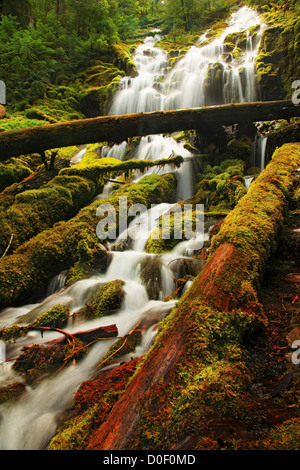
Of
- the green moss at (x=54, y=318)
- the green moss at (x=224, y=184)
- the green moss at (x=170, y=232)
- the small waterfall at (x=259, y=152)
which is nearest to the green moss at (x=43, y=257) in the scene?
the green moss at (x=54, y=318)

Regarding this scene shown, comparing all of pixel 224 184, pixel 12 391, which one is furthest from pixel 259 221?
pixel 224 184

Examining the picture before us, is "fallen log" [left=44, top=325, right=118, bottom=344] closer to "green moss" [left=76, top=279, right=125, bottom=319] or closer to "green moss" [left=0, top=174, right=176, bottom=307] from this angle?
"green moss" [left=76, top=279, right=125, bottom=319]

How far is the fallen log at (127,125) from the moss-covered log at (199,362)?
19.6ft

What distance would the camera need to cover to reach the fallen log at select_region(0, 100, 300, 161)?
7156mm

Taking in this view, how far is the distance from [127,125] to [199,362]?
7.30 m

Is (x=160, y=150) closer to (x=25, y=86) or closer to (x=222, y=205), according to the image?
(x=222, y=205)

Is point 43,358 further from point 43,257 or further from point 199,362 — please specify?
point 43,257

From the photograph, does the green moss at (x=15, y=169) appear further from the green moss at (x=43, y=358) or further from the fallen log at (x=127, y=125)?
the green moss at (x=43, y=358)

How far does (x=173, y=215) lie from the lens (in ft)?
21.8

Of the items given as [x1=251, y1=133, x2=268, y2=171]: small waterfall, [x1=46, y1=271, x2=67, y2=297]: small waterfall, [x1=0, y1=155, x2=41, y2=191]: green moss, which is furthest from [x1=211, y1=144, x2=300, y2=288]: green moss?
[x1=0, y1=155, x2=41, y2=191]: green moss

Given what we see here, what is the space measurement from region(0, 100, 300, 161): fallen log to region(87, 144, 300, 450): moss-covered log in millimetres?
5962

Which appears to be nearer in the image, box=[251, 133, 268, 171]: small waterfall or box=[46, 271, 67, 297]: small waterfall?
box=[46, 271, 67, 297]: small waterfall

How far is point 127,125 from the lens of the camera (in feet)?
25.0

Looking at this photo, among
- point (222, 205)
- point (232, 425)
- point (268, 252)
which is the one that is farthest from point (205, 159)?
point (232, 425)
